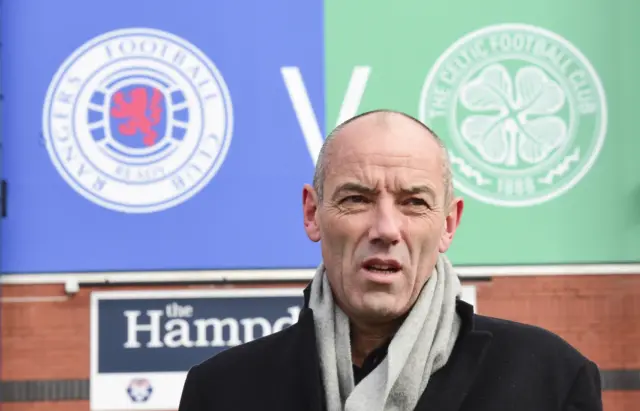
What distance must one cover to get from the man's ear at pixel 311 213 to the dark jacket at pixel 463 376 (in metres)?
0.11

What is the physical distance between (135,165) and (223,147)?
254 millimetres

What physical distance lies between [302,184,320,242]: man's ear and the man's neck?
0.48 ft

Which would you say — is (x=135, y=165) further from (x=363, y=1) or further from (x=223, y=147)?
(x=363, y=1)

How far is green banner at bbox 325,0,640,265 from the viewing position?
9.04ft

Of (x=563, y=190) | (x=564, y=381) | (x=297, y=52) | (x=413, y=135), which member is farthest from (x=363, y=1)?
(x=564, y=381)

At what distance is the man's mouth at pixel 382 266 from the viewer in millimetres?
1360

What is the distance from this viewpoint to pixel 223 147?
2771 mm

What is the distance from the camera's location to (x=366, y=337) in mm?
1465

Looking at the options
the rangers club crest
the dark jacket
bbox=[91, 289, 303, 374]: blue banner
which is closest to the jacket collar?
the dark jacket

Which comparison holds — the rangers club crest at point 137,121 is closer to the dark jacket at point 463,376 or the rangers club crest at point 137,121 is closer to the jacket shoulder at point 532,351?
the dark jacket at point 463,376

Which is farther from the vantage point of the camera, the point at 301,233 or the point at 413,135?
the point at 301,233

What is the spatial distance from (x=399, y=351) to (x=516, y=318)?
144 cm

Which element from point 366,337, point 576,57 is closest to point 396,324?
point 366,337

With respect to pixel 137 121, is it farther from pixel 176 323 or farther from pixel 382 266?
pixel 382 266
